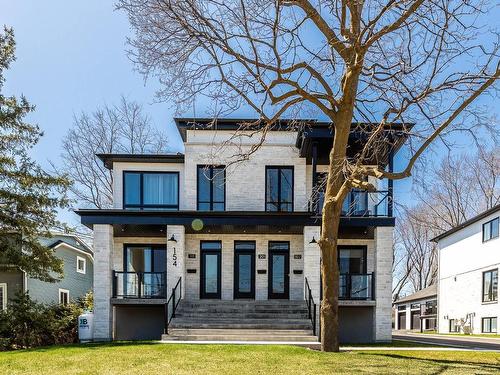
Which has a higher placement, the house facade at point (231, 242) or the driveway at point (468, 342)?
the house facade at point (231, 242)

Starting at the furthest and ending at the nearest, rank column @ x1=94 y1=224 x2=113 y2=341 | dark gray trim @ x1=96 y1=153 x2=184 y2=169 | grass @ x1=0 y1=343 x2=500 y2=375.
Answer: dark gray trim @ x1=96 y1=153 x2=184 y2=169, column @ x1=94 y1=224 x2=113 y2=341, grass @ x1=0 y1=343 x2=500 y2=375

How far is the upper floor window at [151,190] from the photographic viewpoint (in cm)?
1702

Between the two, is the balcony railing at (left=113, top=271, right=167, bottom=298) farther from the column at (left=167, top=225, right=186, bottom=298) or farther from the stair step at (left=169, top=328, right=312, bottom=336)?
the stair step at (left=169, top=328, right=312, bottom=336)

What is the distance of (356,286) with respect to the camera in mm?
15062

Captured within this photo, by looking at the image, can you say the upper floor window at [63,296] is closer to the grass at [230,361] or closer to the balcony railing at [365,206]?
the grass at [230,361]

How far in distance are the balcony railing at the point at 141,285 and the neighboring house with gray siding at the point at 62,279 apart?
5.09m

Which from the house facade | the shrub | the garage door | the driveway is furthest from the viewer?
the garage door

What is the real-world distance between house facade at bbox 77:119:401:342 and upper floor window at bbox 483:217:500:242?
10.2m

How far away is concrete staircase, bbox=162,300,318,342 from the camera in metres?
12.4

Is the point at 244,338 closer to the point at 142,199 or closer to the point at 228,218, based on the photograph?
the point at 228,218

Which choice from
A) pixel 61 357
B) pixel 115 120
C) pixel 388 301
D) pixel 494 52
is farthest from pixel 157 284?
pixel 115 120

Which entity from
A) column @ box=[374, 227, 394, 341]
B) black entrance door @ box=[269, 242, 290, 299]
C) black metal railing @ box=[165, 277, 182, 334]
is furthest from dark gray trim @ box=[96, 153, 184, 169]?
column @ box=[374, 227, 394, 341]

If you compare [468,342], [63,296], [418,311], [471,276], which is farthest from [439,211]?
[63,296]

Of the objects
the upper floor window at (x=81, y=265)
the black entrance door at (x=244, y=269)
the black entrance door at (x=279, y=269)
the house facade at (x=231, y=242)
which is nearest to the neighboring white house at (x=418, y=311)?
the house facade at (x=231, y=242)
